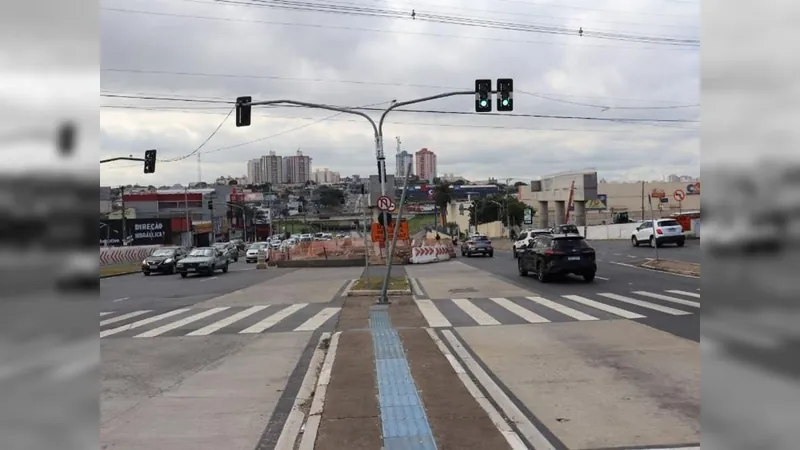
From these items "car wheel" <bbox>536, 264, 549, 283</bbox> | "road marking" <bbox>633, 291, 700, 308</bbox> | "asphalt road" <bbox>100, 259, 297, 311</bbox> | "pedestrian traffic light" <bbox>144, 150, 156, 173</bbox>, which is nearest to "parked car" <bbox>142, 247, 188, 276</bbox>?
"pedestrian traffic light" <bbox>144, 150, 156, 173</bbox>

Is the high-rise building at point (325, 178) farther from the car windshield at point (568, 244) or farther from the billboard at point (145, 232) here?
the car windshield at point (568, 244)

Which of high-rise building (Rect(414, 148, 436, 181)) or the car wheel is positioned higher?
high-rise building (Rect(414, 148, 436, 181))

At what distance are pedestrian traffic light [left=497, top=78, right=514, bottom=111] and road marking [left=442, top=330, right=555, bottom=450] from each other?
11285mm

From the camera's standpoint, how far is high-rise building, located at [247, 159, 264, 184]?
147 metres

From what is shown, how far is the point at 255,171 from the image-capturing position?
14800cm

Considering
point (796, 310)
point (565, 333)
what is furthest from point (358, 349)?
point (796, 310)

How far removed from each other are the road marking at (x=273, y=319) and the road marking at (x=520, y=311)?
18.4 ft

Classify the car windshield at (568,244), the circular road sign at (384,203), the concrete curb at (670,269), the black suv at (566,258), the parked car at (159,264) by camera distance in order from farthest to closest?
the parked car at (159,264) < the concrete curb at (670,269) < the car windshield at (568,244) < the black suv at (566,258) < the circular road sign at (384,203)

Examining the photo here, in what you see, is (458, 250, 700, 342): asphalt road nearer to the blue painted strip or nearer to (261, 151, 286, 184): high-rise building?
the blue painted strip

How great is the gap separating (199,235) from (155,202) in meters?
9.65

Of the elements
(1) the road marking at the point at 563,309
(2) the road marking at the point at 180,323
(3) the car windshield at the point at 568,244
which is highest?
(3) the car windshield at the point at 568,244

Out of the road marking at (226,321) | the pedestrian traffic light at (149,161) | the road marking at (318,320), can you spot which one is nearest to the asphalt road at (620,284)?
the road marking at (318,320)

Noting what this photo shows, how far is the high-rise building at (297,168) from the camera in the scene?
486ft

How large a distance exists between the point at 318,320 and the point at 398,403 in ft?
26.7
